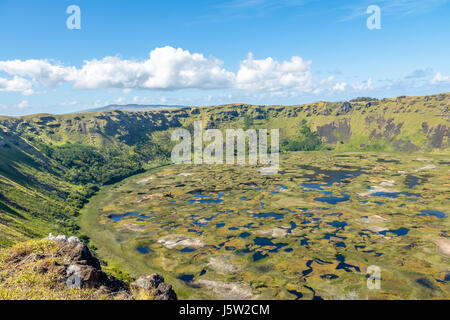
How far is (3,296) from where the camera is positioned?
3659cm

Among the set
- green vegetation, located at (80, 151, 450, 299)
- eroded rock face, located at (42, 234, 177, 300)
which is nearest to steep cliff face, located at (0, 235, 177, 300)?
eroded rock face, located at (42, 234, 177, 300)

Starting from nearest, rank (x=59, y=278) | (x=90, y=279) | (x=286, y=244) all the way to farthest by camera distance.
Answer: (x=59, y=278)
(x=90, y=279)
(x=286, y=244)

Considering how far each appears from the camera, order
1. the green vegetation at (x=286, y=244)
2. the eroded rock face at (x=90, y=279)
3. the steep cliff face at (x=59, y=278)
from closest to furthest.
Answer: the steep cliff face at (x=59, y=278) → the eroded rock face at (x=90, y=279) → the green vegetation at (x=286, y=244)

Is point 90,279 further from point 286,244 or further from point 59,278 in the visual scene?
point 286,244

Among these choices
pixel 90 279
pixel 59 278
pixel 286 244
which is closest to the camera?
pixel 59 278

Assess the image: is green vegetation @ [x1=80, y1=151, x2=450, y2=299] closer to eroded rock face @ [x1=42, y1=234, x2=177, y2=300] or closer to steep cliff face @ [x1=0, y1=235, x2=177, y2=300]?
eroded rock face @ [x1=42, y1=234, x2=177, y2=300]

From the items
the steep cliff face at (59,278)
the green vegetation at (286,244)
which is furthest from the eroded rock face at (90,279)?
the green vegetation at (286,244)

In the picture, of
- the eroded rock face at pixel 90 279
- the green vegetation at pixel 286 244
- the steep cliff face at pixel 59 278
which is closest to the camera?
the steep cliff face at pixel 59 278

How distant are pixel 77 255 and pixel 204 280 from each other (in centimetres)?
6011

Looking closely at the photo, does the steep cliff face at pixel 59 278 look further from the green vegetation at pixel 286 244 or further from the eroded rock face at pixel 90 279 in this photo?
the green vegetation at pixel 286 244

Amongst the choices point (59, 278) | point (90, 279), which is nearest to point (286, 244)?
point (90, 279)

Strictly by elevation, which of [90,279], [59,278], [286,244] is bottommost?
[286,244]
